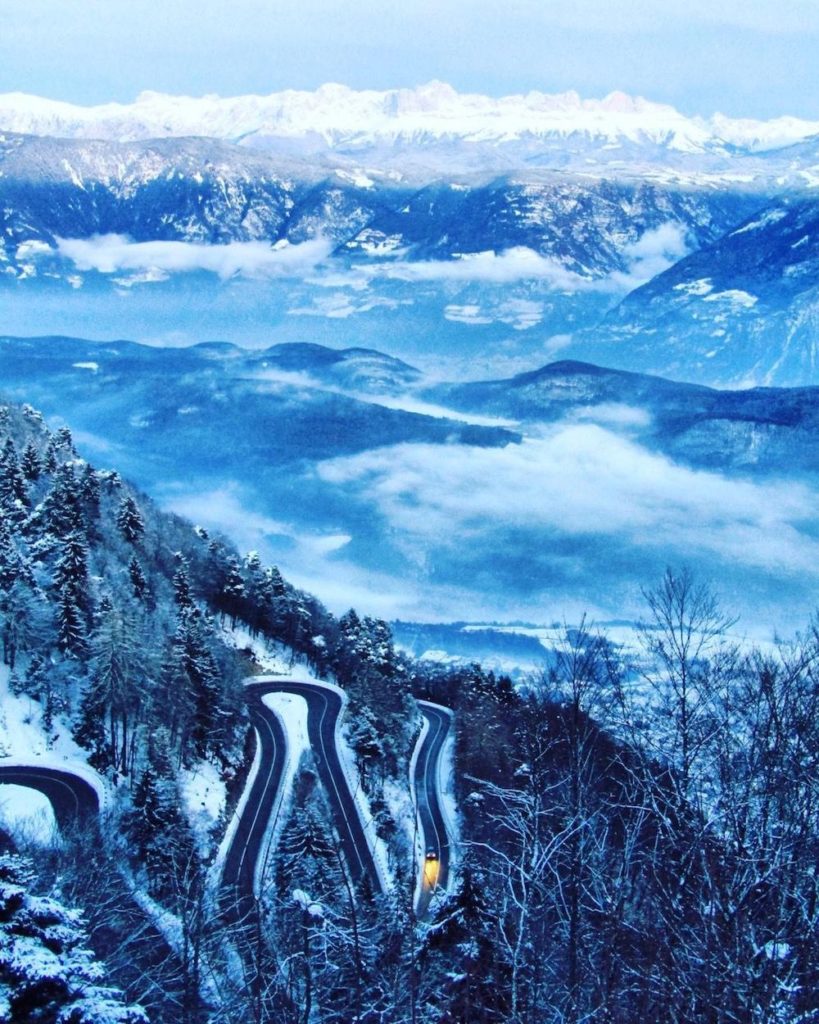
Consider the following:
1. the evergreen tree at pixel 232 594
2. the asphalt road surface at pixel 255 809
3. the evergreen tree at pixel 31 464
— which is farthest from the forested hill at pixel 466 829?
the evergreen tree at pixel 232 594

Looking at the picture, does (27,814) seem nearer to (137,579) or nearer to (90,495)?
(137,579)

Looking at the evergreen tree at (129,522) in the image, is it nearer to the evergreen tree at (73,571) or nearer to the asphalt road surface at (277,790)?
the asphalt road surface at (277,790)

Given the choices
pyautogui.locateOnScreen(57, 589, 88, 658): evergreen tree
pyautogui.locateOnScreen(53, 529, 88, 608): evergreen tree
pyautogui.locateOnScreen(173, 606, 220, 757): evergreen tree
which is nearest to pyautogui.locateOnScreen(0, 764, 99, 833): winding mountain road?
pyautogui.locateOnScreen(173, 606, 220, 757): evergreen tree

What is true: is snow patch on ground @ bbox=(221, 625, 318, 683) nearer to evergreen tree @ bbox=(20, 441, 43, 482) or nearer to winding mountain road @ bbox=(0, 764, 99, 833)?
evergreen tree @ bbox=(20, 441, 43, 482)

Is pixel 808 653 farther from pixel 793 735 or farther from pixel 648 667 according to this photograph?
pixel 648 667

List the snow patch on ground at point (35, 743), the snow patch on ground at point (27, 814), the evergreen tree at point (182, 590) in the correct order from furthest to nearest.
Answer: the evergreen tree at point (182, 590)
the snow patch on ground at point (35, 743)
the snow patch on ground at point (27, 814)
